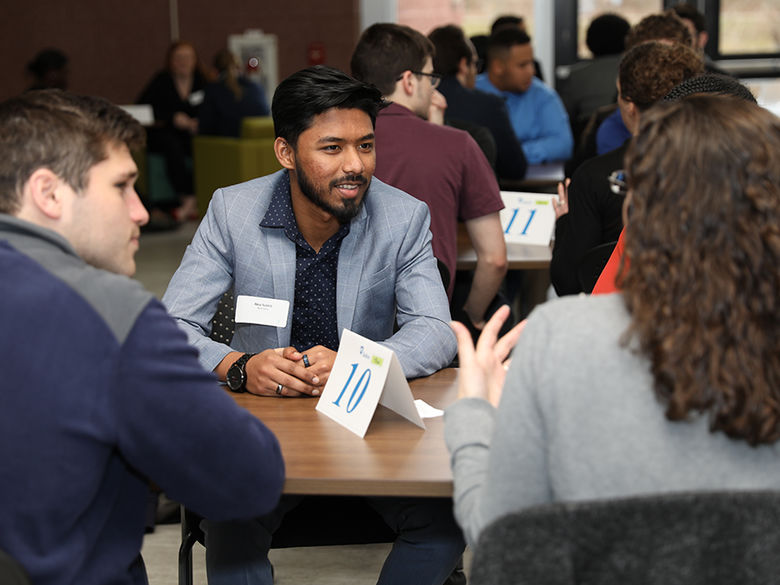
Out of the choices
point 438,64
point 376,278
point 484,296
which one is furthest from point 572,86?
point 376,278

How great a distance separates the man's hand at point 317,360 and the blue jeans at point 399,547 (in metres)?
0.32

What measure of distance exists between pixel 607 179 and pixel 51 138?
2148 mm

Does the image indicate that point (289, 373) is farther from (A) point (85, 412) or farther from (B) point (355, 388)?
(A) point (85, 412)

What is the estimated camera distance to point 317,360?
2.02 metres

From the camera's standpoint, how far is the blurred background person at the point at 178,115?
9.48 m

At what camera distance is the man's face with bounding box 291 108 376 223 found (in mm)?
2385

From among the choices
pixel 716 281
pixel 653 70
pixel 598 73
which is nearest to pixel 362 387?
pixel 716 281

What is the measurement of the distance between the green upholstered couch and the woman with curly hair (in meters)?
6.73

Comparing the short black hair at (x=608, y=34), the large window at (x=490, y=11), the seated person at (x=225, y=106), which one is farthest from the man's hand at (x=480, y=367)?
the large window at (x=490, y=11)

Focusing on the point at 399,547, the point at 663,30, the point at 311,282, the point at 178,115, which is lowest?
the point at 399,547

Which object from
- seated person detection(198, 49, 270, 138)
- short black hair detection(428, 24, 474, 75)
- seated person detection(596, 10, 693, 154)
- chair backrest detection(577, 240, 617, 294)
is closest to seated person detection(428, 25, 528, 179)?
short black hair detection(428, 24, 474, 75)

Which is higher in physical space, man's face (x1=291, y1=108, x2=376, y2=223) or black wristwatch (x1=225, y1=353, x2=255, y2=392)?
man's face (x1=291, y1=108, x2=376, y2=223)

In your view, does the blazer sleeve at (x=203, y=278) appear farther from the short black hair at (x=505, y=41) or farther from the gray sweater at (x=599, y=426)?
the short black hair at (x=505, y=41)

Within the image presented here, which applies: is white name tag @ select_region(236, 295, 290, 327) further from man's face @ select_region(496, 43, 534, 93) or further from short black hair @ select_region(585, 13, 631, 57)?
short black hair @ select_region(585, 13, 631, 57)
